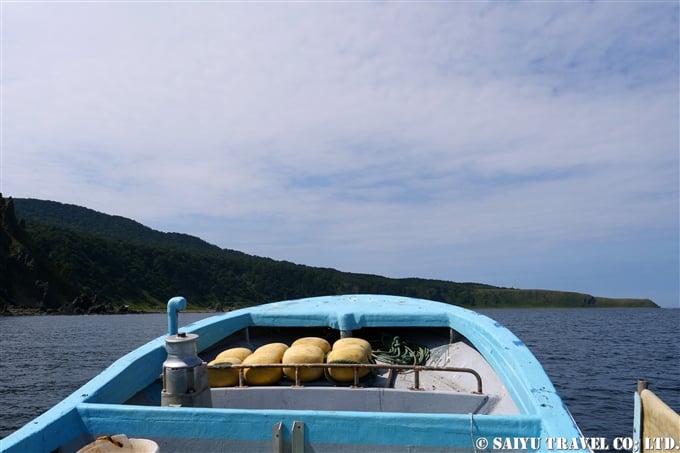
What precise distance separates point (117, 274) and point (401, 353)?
464 ft

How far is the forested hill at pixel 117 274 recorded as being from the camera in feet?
350

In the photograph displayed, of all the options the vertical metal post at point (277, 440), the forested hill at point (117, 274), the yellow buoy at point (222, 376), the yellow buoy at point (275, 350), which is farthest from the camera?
the forested hill at point (117, 274)

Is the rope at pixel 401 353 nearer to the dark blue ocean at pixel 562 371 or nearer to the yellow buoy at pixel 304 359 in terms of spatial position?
the yellow buoy at pixel 304 359

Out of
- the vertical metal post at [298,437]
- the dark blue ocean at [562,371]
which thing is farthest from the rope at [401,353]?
the dark blue ocean at [562,371]

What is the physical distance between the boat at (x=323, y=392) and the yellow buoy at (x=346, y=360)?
17 millimetres

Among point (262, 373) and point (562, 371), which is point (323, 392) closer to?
point (262, 373)

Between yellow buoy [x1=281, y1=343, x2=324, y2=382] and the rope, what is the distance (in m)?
1.23

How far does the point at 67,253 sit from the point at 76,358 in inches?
4114

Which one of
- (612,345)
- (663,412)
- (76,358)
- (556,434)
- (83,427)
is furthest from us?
(612,345)

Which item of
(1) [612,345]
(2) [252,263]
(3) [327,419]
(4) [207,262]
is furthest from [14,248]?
(3) [327,419]

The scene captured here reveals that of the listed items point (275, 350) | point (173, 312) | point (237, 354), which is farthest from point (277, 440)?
point (237, 354)

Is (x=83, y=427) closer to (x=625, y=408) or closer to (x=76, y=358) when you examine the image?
(x=625, y=408)

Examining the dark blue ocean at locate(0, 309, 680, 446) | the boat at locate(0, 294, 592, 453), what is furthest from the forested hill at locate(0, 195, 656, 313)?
the boat at locate(0, 294, 592, 453)

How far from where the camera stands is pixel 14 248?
10656cm
